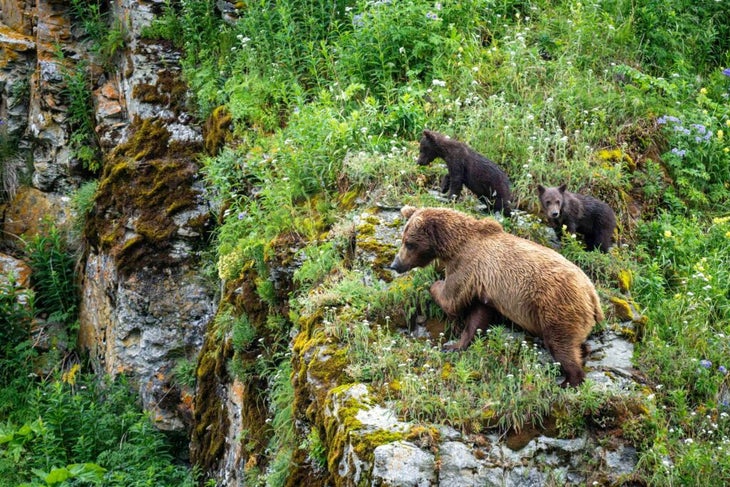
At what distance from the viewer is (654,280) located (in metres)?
7.62

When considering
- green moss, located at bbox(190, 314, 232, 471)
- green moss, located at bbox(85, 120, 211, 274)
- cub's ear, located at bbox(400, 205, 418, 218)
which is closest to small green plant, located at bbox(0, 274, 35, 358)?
green moss, located at bbox(85, 120, 211, 274)

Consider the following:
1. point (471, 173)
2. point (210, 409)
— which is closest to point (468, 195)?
point (471, 173)

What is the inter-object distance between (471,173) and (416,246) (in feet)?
4.97

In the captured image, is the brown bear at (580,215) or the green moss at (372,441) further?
the brown bear at (580,215)

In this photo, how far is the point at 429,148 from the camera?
834 centimetres

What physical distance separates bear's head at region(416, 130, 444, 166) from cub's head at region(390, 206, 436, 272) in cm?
144

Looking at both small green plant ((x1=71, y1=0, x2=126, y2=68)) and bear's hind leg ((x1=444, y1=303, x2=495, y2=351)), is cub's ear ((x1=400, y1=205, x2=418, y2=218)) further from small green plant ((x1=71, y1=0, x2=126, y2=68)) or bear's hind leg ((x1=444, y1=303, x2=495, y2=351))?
small green plant ((x1=71, y1=0, x2=126, y2=68))

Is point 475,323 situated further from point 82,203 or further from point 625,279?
point 82,203

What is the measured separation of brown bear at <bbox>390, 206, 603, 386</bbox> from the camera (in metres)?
6.21

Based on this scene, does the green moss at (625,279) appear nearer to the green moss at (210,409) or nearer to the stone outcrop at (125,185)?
the green moss at (210,409)

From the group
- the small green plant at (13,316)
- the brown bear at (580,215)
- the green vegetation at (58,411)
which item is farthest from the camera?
the small green plant at (13,316)

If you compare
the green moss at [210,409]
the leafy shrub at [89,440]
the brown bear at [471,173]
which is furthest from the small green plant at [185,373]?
the brown bear at [471,173]

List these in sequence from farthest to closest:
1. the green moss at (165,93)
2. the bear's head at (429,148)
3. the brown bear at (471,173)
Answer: the green moss at (165,93), the bear's head at (429,148), the brown bear at (471,173)

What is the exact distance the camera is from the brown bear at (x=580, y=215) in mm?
7645
